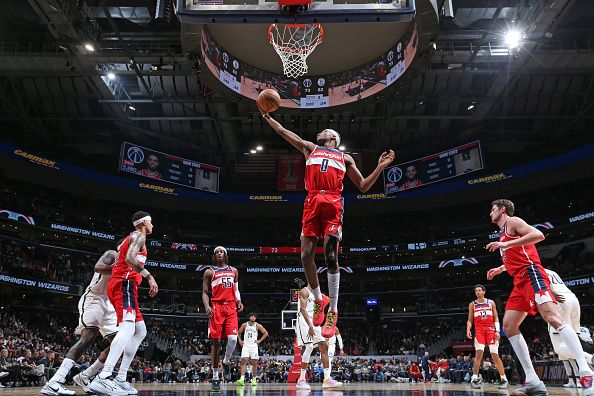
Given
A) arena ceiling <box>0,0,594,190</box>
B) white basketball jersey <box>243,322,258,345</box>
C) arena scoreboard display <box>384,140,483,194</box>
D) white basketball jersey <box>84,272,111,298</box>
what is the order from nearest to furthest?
white basketball jersey <box>84,272,111,298</box> < white basketball jersey <box>243,322,258,345</box> < arena ceiling <box>0,0,594,190</box> < arena scoreboard display <box>384,140,483,194</box>

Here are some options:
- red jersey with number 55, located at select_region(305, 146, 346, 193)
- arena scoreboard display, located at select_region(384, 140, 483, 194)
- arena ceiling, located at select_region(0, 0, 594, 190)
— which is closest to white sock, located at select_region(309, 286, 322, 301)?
red jersey with number 55, located at select_region(305, 146, 346, 193)

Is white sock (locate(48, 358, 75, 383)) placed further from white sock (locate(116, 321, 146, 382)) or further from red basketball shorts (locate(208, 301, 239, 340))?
red basketball shorts (locate(208, 301, 239, 340))

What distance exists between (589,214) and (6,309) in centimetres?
3316

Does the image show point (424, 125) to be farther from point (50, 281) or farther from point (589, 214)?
point (50, 281)

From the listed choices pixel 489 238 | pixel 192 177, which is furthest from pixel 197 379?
pixel 489 238

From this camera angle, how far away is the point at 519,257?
18.2ft

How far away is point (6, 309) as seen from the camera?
25.8 m

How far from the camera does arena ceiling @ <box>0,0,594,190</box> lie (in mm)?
17219

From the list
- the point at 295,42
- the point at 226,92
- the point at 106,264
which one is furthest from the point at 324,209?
the point at 226,92

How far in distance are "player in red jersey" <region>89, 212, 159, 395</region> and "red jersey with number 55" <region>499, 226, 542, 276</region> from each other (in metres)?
4.24

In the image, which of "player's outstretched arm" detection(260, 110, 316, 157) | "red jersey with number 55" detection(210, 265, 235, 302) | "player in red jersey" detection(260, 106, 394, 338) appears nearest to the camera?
"player in red jersey" detection(260, 106, 394, 338)

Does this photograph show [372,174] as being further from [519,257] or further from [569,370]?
[569,370]

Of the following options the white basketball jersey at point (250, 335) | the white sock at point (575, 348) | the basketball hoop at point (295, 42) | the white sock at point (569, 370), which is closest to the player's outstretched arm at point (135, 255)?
the white sock at point (575, 348)

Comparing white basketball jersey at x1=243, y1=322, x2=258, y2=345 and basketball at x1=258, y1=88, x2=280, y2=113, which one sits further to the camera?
white basketball jersey at x1=243, y1=322, x2=258, y2=345
